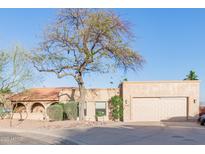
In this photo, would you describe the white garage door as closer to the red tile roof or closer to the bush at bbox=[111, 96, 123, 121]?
the bush at bbox=[111, 96, 123, 121]

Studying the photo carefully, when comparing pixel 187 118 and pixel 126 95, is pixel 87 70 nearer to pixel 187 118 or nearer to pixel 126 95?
pixel 126 95

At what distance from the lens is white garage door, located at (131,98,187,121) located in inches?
1110

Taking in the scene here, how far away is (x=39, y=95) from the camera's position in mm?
34000

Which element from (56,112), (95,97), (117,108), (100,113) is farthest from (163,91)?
(56,112)

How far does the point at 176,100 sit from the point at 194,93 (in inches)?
66.3

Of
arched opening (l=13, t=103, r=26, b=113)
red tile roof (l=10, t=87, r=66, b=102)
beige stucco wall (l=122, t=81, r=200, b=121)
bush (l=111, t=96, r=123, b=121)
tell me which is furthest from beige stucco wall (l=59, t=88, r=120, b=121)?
arched opening (l=13, t=103, r=26, b=113)

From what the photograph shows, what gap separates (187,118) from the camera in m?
28.0

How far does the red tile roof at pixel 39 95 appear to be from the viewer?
31503mm

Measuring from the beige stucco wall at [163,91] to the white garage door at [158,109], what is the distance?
45 cm

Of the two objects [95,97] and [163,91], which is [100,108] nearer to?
[95,97]

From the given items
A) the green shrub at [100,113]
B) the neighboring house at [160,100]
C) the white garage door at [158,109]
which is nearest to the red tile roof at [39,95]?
the green shrub at [100,113]
